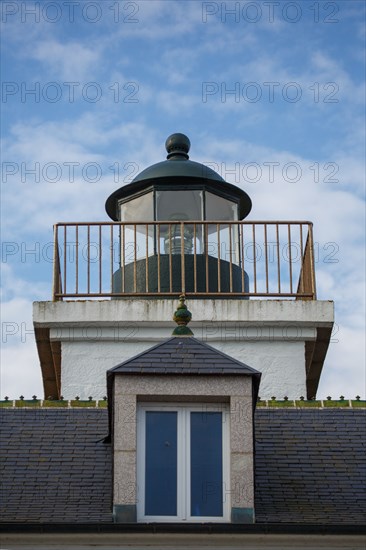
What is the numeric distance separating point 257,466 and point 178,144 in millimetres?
10099

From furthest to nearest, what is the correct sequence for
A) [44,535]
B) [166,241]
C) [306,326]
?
[166,241] < [306,326] < [44,535]

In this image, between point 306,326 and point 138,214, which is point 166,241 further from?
point 306,326

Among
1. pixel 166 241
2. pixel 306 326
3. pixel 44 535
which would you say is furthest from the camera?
pixel 166 241

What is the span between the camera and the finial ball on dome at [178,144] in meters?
27.9

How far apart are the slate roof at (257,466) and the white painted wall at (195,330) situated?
12.4ft

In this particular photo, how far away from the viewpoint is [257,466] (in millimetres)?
19094

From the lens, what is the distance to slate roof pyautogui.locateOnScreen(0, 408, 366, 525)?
17.8m

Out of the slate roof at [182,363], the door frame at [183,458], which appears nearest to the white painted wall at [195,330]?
the slate roof at [182,363]

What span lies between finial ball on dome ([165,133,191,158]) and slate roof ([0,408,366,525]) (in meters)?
8.34

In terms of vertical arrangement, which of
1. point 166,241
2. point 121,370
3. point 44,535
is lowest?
point 44,535

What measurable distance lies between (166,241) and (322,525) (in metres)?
10.2

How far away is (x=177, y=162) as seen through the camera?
1073 inches

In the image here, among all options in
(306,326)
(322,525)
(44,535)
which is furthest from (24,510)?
(306,326)

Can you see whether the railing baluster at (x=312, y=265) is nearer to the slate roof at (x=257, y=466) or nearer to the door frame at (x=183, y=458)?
the slate roof at (x=257, y=466)
